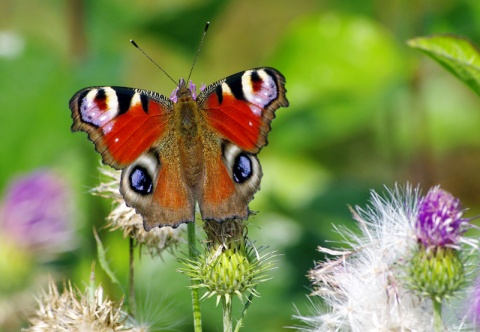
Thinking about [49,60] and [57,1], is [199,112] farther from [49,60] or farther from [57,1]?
[57,1]

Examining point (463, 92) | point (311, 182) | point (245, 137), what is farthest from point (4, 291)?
point (463, 92)

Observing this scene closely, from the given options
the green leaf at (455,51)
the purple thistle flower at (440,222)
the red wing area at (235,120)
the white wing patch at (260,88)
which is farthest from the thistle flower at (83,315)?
the green leaf at (455,51)

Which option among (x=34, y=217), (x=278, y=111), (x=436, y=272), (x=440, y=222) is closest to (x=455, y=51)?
(x=440, y=222)

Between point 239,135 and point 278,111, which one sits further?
point 278,111

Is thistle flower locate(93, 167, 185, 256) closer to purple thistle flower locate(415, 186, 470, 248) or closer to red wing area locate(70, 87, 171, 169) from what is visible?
red wing area locate(70, 87, 171, 169)

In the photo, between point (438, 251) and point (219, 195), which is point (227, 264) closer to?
point (219, 195)

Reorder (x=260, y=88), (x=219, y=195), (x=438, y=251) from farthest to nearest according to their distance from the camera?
(x=260, y=88) → (x=219, y=195) → (x=438, y=251)

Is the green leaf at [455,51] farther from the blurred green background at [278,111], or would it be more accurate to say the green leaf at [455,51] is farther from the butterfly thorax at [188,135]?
the blurred green background at [278,111]
